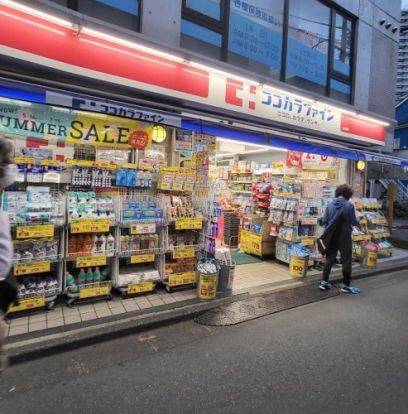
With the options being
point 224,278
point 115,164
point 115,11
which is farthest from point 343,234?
point 115,11

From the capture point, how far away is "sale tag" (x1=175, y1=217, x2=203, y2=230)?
16.4 ft

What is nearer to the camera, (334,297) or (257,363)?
(257,363)

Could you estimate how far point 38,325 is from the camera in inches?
147

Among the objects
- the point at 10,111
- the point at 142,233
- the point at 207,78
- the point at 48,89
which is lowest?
the point at 142,233

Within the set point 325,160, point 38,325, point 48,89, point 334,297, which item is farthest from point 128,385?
point 325,160

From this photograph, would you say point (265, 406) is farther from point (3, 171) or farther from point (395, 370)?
point (3, 171)

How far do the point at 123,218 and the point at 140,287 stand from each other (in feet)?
3.77

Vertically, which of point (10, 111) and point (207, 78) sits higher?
point (207, 78)

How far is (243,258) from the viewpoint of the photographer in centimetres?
789

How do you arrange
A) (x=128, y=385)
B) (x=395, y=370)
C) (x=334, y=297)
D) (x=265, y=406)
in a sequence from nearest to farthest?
(x=265, y=406) < (x=128, y=385) < (x=395, y=370) < (x=334, y=297)

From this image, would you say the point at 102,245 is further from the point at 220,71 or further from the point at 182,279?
the point at 220,71

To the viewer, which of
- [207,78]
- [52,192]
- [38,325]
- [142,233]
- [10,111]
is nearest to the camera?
[38,325]

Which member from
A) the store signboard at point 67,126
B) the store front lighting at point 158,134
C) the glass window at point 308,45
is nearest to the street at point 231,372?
the store signboard at point 67,126

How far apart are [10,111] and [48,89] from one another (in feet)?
2.04
